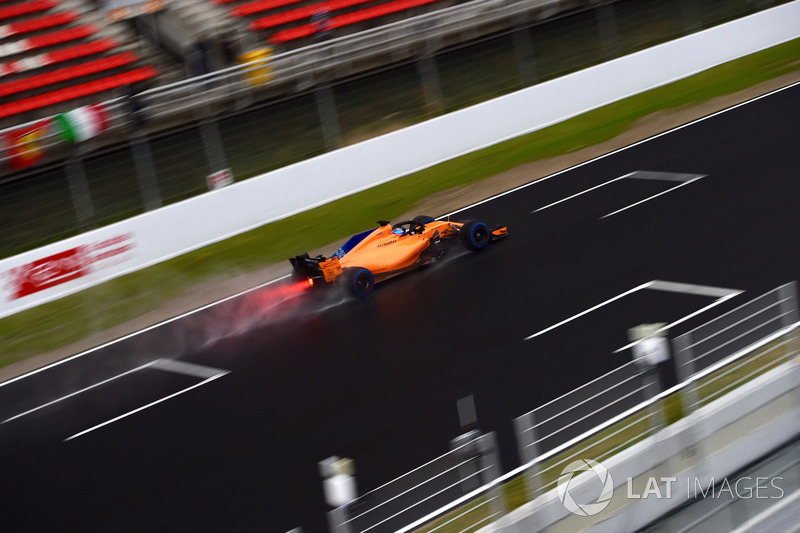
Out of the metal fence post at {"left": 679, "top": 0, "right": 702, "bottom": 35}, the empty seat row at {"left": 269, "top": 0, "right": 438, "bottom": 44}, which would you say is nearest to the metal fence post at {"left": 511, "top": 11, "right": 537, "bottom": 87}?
the empty seat row at {"left": 269, "top": 0, "right": 438, "bottom": 44}

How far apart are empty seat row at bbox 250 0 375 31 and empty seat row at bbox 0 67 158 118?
2.76 m

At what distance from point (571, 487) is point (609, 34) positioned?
1656cm

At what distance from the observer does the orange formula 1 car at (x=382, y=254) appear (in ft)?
42.3

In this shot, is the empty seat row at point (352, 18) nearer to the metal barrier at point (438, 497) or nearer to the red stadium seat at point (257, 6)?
the red stadium seat at point (257, 6)

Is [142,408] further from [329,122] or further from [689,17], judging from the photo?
[689,17]

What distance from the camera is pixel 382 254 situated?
42.8 ft

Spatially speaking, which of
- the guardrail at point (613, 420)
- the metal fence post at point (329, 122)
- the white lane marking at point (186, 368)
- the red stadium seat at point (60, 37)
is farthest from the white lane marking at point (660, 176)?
the red stadium seat at point (60, 37)

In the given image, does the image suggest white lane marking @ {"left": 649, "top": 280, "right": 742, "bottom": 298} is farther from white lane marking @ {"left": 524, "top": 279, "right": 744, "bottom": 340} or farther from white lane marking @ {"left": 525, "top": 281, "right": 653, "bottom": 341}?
white lane marking @ {"left": 525, "top": 281, "right": 653, "bottom": 341}

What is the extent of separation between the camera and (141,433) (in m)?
10.1

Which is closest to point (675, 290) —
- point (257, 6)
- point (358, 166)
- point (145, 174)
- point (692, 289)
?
point (692, 289)

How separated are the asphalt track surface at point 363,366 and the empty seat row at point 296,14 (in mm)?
8915

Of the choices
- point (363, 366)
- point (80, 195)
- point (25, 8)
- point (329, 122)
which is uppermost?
point (25, 8)

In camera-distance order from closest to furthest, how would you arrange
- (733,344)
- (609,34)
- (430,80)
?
(733,344) → (430,80) → (609,34)

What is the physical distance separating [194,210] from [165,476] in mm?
7241
